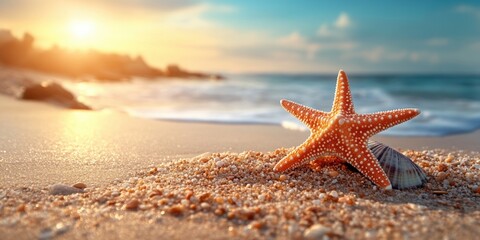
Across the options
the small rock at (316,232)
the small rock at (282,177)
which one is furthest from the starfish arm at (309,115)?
the small rock at (316,232)

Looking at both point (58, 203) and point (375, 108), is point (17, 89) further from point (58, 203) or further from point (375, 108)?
point (375, 108)

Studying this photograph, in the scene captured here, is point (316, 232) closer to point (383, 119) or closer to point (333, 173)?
point (333, 173)

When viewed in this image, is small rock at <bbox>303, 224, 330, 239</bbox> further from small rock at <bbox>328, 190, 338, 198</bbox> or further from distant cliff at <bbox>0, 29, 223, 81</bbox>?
distant cliff at <bbox>0, 29, 223, 81</bbox>

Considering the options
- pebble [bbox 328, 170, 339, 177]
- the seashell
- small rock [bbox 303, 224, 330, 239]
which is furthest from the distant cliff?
small rock [bbox 303, 224, 330, 239]

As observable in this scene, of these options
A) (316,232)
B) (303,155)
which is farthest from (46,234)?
(303,155)

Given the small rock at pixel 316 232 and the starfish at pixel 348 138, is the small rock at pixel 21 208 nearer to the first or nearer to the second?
the small rock at pixel 316 232

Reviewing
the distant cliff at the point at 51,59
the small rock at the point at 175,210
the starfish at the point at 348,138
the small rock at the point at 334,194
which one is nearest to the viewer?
the small rock at the point at 175,210
